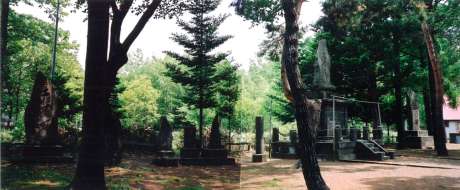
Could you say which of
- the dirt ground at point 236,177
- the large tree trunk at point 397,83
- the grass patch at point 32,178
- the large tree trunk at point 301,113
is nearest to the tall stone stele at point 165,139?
the dirt ground at point 236,177

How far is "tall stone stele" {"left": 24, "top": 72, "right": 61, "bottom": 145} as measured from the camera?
1405 centimetres

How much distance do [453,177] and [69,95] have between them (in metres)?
18.8

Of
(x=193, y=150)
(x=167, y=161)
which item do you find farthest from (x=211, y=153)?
(x=167, y=161)

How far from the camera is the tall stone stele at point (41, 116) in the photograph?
1405 cm

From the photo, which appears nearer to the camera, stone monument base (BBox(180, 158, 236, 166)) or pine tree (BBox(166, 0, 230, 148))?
stone monument base (BBox(180, 158, 236, 166))

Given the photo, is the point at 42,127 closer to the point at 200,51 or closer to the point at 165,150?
the point at 165,150

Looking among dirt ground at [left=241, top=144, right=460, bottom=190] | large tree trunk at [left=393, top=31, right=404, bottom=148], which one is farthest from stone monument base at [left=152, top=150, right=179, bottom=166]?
large tree trunk at [left=393, top=31, right=404, bottom=148]

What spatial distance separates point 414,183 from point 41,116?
13.6 metres

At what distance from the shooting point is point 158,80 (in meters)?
54.2

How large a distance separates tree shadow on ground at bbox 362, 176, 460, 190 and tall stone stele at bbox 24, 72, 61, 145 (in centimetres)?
1178

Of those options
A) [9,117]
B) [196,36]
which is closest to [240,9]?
[196,36]

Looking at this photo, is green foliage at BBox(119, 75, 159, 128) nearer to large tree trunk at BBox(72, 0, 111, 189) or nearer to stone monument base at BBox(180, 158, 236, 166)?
stone monument base at BBox(180, 158, 236, 166)

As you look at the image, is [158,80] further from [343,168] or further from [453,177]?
[453,177]

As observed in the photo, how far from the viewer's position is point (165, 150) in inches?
675
